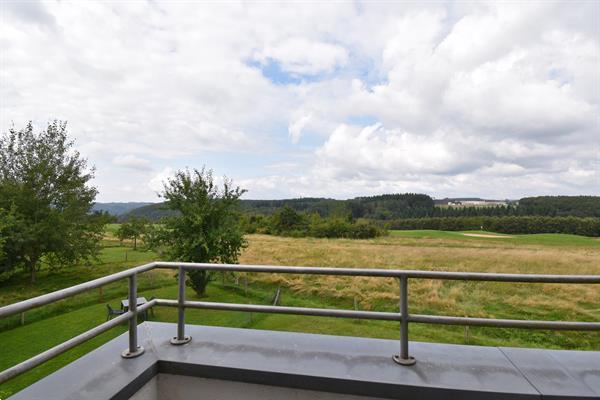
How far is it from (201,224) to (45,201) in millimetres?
13160

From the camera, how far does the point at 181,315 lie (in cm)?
272

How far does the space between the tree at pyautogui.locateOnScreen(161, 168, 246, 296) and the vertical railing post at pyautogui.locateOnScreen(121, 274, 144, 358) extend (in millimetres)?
11839

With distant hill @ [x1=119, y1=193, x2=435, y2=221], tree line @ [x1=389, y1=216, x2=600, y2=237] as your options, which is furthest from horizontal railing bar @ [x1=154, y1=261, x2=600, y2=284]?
distant hill @ [x1=119, y1=193, x2=435, y2=221]

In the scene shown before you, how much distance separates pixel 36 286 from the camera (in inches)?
783

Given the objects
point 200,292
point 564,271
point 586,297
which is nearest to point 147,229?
point 200,292

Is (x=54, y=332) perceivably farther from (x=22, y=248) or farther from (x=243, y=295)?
(x=22, y=248)

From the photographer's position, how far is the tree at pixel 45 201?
19.2 meters

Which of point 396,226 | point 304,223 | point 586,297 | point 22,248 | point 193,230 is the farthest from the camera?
point 396,226

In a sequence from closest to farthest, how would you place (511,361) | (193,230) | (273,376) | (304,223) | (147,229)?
(273,376), (511,361), (193,230), (147,229), (304,223)

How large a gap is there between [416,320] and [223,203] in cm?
1399

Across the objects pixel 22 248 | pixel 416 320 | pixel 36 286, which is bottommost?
pixel 36 286

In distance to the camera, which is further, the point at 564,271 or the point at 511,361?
the point at 564,271

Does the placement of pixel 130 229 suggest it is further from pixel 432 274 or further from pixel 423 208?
pixel 423 208

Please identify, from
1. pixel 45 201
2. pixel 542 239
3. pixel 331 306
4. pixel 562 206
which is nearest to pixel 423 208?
pixel 562 206
